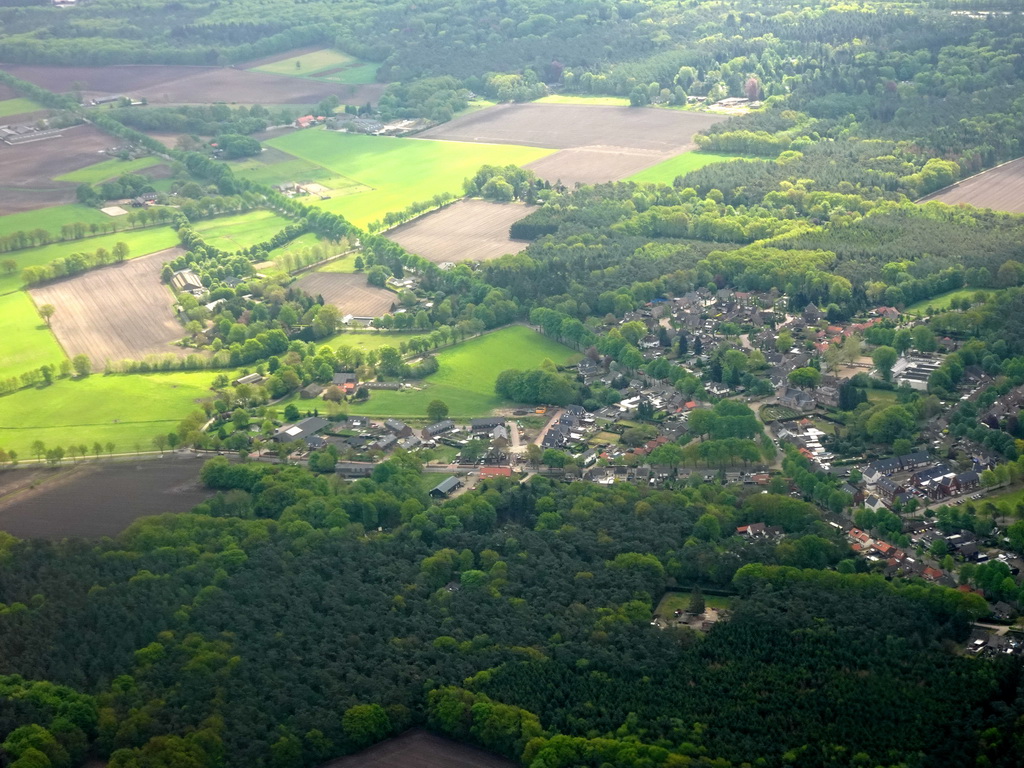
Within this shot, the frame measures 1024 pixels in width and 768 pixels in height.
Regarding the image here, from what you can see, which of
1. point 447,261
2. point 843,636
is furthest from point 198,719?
point 447,261

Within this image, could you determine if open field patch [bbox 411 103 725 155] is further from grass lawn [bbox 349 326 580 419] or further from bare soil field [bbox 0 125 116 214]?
grass lawn [bbox 349 326 580 419]

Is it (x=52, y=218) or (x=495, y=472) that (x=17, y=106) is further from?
(x=495, y=472)

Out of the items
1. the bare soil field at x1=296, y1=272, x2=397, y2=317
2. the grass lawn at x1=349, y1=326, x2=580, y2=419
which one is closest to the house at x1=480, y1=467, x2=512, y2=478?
the grass lawn at x1=349, y1=326, x2=580, y2=419

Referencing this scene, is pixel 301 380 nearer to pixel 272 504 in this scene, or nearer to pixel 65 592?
pixel 272 504

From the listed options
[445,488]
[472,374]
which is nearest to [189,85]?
[472,374]

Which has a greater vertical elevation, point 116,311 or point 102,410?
point 116,311

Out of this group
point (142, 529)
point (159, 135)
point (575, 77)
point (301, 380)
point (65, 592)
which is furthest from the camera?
point (575, 77)
